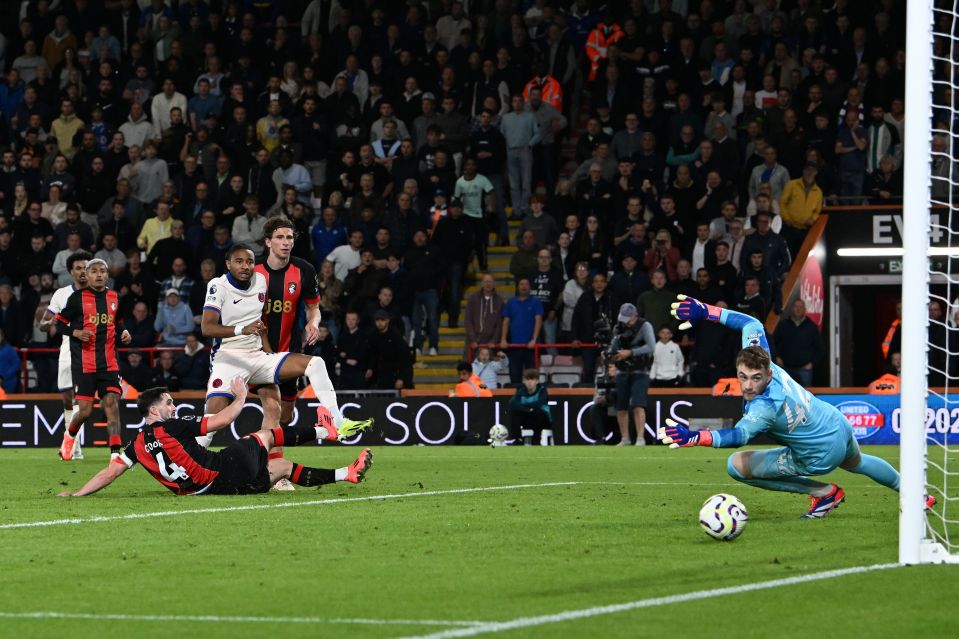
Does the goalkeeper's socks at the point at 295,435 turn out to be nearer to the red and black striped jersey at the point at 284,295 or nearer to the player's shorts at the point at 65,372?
the red and black striped jersey at the point at 284,295

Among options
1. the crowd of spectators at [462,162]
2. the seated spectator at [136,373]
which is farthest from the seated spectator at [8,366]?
the seated spectator at [136,373]

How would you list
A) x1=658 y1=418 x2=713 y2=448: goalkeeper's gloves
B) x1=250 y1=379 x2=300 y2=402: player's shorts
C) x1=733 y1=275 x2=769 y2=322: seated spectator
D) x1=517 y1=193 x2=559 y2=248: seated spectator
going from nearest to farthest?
x1=658 y1=418 x2=713 y2=448: goalkeeper's gloves → x1=250 y1=379 x2=300 y2=402: player's shorts → x1=733 y1=275 x2=769 y2=322: seated spectator → x1=517 y1=193 x2=559 y2=248: seated spectator

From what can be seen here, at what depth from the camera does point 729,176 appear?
2588 cm

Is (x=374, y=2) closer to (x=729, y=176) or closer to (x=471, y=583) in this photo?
(x=729, y=176)

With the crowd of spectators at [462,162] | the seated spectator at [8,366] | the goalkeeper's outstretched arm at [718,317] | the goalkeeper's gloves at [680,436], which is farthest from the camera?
the seated spectator at [8,366]

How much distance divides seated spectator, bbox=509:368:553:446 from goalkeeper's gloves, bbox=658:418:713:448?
14.6 m

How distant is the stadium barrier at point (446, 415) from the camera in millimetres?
23453

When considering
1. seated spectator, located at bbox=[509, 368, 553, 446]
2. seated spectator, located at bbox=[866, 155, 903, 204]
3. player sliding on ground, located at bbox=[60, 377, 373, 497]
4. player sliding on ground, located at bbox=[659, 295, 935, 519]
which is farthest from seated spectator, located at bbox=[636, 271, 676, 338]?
player sliding on ground, located at bbox=[659, 295, 935, 519]

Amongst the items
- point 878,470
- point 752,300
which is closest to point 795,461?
point 878,470

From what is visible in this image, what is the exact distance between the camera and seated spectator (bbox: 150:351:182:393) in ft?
87.0

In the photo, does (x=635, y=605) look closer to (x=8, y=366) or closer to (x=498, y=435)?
(x=498, y=435)

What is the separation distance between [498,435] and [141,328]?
710cm

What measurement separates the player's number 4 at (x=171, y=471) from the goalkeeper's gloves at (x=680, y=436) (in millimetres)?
4743

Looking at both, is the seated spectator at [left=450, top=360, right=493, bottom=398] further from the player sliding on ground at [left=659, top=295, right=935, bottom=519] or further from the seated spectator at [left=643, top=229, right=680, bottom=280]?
the player sliding on ground at [left=659, top=295, right=935, bottom=519]
